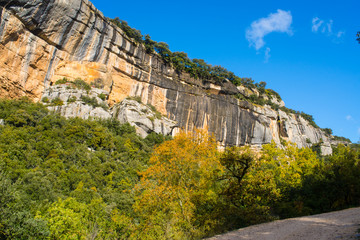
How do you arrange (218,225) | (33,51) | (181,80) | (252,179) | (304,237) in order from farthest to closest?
(181,80)
(33,51)
(252,179)
(218,225)
(304,237)

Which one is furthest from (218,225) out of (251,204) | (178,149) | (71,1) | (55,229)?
(71,1)

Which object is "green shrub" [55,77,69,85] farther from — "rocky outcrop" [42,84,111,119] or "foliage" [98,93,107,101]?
"foliage" [98,93,107,101]

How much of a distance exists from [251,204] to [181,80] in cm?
3844

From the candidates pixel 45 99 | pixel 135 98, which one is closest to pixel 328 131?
pixel 135 98

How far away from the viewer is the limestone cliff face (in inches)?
1139

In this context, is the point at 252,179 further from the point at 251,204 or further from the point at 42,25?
the point at 42,25

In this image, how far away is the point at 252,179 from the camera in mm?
12062

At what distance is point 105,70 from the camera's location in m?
36.4

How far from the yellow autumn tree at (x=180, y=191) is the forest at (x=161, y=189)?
0.04 metres

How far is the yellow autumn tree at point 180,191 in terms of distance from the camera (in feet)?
34.8

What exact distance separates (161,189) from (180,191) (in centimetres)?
99

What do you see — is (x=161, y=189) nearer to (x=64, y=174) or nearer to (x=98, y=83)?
(x=64, y=174)

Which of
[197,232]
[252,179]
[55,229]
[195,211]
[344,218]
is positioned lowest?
[55,229]

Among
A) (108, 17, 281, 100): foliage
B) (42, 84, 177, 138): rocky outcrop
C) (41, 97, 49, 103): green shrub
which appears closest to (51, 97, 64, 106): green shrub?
(42, 84, 177, 138): rocky outcrop
